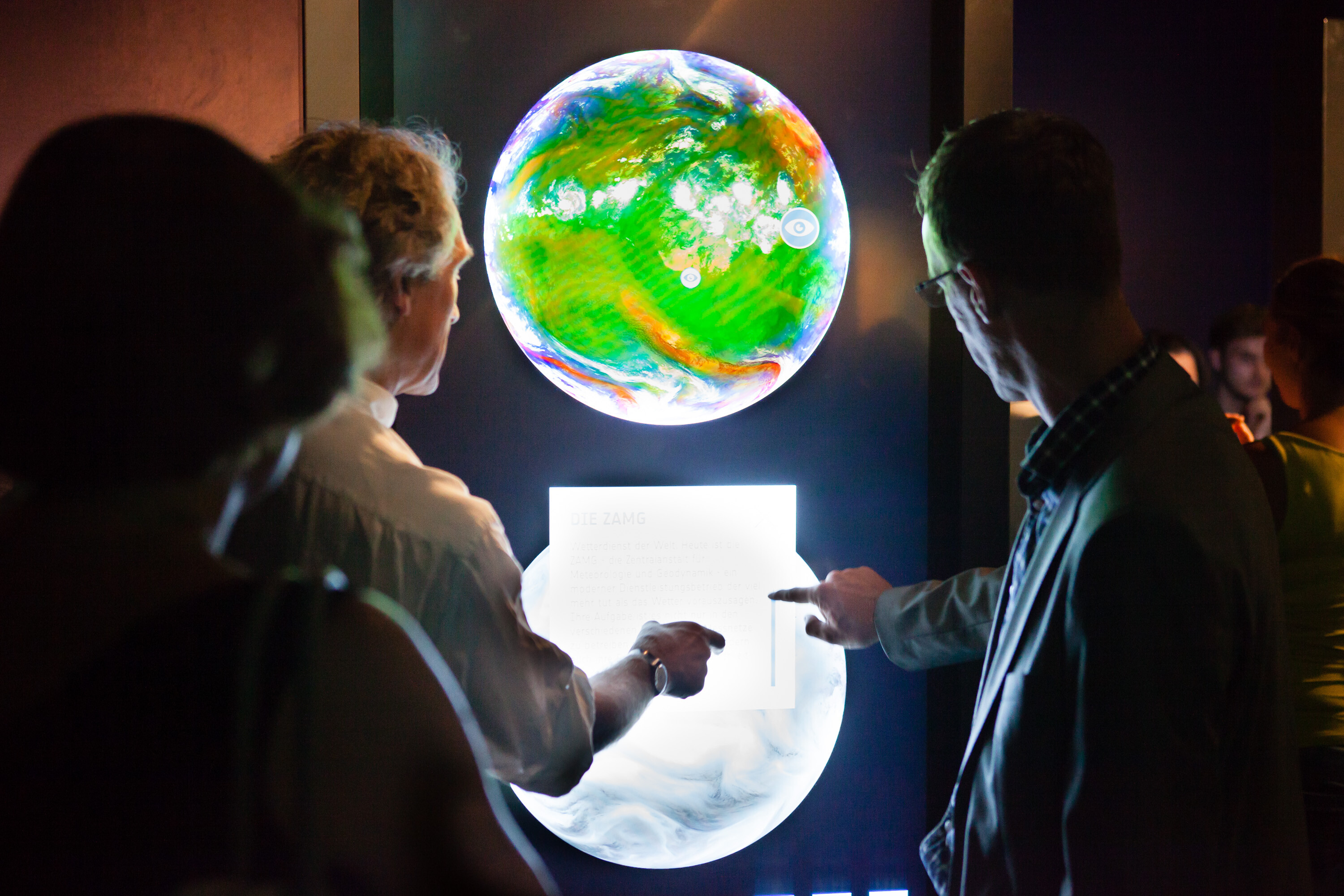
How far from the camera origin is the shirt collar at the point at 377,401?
1354 millimetres

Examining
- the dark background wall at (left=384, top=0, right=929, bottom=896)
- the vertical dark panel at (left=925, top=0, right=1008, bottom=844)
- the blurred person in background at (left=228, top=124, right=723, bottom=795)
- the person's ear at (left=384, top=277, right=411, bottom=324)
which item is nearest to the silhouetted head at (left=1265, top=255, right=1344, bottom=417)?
the vertical dark panel at (left=925, top=0, right=1008, bottom=844)

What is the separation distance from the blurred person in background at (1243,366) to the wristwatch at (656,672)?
2.88 m

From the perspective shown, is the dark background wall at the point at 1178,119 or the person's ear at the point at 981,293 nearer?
the person's ear at the point at 981,293

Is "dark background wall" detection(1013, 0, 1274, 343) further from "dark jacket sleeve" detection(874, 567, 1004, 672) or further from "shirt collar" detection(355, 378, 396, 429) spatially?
"shirt collar" detection(355, 378, 396, 429)

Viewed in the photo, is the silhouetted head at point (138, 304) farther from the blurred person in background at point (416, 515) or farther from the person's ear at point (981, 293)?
the person's ear at point (981, 293)

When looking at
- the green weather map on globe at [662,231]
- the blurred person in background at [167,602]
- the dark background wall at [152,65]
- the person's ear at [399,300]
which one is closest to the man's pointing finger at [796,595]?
the green weather map on globe at [662,231]

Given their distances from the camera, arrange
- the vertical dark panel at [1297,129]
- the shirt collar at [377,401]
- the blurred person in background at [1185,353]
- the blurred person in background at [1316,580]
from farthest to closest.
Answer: the vertical dark panel at [1297,129] < the blurred person in background at [1185,353] < the blurred person in background at [1316,580] < the shirt collar at [377,401]

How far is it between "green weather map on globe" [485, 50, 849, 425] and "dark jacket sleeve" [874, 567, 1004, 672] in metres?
0.60

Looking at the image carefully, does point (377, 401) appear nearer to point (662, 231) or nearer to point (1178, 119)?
point (662, 231)

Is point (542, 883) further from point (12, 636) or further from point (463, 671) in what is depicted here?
point (463, 671)

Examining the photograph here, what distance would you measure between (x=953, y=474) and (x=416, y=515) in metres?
1.48

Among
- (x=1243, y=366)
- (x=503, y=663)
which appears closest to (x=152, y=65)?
(x=503, y=663)

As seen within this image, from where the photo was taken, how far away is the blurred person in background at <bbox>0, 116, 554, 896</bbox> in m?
0.58

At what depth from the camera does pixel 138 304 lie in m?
0.59
